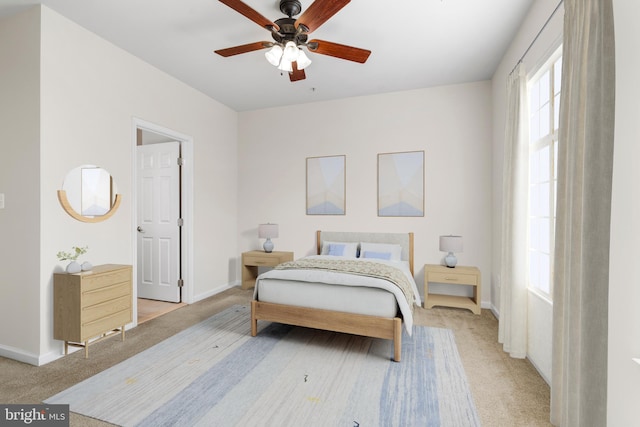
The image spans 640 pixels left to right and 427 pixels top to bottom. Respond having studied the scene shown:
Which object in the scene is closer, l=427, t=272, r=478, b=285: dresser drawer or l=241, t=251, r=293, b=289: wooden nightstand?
l=427, t=272, r=478, b=285: dresser drawer

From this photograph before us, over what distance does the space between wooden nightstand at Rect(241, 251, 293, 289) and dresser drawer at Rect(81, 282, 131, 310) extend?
1887mm

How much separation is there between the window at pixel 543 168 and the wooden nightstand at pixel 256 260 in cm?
Answer: 310

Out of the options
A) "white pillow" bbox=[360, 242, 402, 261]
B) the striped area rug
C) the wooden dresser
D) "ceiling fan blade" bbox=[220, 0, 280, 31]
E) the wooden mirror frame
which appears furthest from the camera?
"white pillow" bbox=[360, 242, 402, 261]

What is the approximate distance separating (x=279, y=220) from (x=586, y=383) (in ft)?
13.6

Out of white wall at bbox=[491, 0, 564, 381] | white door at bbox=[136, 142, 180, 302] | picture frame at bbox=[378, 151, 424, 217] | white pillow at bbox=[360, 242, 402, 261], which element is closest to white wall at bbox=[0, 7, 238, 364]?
white door at bbox=[136, 142, 180, 302]

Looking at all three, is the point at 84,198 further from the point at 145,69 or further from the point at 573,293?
the point at 573,293

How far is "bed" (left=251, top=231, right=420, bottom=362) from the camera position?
101 inches

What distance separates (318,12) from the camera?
6.68 feet

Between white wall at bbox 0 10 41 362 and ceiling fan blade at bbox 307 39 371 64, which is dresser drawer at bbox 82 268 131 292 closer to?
white wall at bbox 0 10 41 362

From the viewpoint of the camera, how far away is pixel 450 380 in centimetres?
223

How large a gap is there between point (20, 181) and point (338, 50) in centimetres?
290

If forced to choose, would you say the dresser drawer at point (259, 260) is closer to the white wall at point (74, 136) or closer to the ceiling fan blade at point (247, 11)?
the white wall at point (74, 136)

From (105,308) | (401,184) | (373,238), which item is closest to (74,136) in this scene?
(105,308)

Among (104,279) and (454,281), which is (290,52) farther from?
(454,281)
